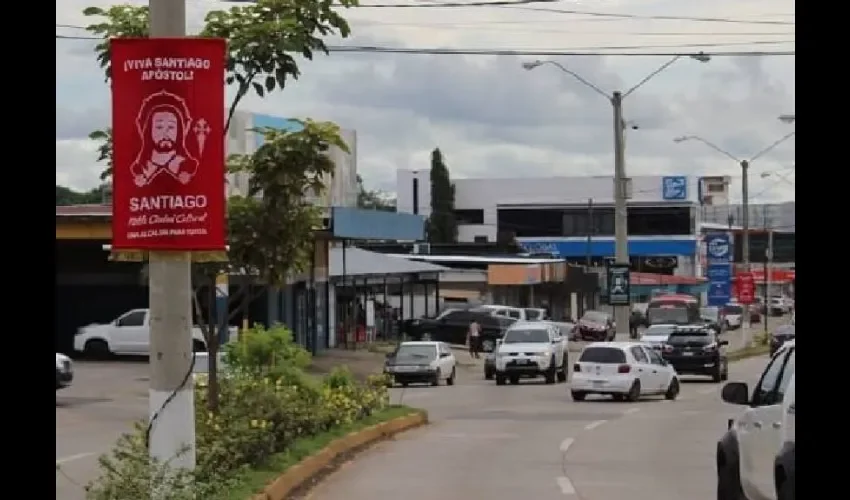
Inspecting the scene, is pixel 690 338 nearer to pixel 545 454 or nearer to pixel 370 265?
pixel 370 265

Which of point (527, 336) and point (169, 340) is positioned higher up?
point (169, 340)

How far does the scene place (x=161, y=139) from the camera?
39.6 feet

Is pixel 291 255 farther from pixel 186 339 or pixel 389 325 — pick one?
pixel 389 325

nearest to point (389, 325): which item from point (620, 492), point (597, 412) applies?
point (597, 412)

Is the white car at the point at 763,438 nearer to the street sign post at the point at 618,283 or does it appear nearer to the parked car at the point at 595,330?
the street sign post at the point at 618,283

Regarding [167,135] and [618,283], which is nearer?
[167,135]

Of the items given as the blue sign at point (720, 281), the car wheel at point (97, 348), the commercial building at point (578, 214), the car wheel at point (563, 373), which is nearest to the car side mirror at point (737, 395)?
the car wheel at point (563, 373)

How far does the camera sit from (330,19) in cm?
1533

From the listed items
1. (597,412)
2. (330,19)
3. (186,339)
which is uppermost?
(330,19)

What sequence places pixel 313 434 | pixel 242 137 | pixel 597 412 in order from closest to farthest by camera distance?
pixel 313 434 < pixel 597 412 < pixel 242 137

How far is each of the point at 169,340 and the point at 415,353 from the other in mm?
30770

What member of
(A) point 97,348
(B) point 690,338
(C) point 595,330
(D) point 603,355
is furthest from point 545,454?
(C) point 595,330

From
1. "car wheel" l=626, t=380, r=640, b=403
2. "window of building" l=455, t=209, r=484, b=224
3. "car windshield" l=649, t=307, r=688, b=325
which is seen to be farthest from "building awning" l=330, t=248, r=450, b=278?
"window of building" l=455, t=209, r=484, b=224
